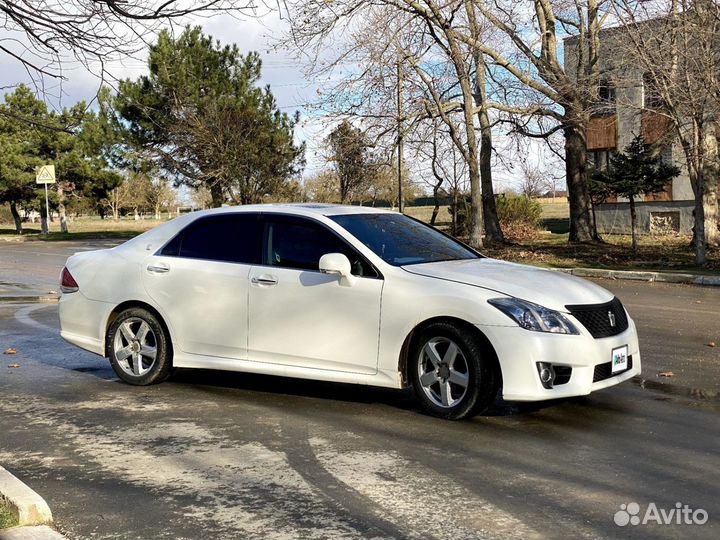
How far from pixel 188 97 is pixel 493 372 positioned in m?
35.0

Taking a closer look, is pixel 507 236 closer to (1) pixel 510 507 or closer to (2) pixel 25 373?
(2) pixel 25 373

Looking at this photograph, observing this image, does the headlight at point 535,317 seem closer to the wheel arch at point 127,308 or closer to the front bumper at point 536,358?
the front bumper at point 536,358

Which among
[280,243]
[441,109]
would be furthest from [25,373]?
[441,109]

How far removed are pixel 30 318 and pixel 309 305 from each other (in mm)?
7080

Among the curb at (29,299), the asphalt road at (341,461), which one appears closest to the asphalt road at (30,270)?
the curb at (29,299)

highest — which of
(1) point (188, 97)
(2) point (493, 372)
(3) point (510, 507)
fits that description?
(1) point (188, 97)

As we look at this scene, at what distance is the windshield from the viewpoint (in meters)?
6.66

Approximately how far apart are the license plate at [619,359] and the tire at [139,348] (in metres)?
3.72

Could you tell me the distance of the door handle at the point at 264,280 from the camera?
22.3ft

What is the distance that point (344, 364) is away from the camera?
6414mm

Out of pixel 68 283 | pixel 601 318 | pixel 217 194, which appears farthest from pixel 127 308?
pixel 217 194

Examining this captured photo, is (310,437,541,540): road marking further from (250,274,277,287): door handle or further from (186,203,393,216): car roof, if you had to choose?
(186,203,393,216): car roof

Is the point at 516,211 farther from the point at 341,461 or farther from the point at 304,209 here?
the point at 341,461

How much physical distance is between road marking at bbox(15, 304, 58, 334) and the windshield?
18.2ft
